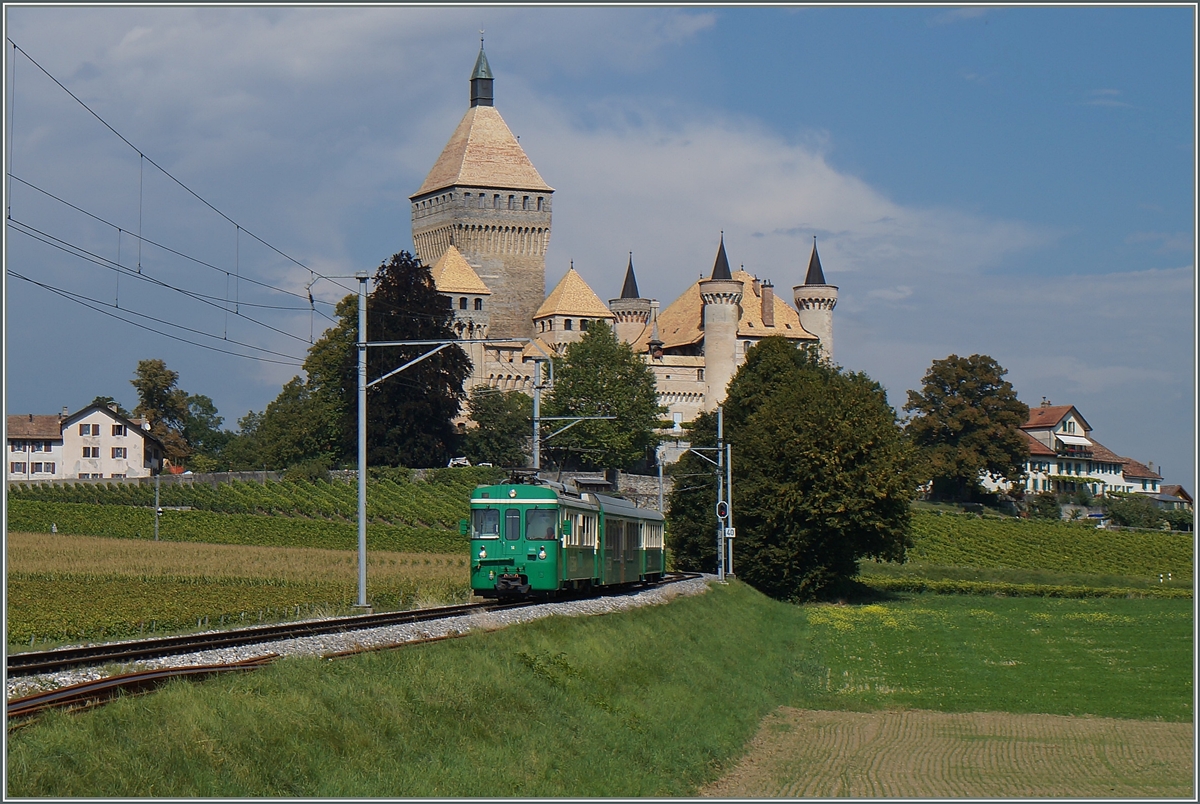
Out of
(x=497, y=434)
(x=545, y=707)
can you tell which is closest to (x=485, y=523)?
(x=545, y=707)

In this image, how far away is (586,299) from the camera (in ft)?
474

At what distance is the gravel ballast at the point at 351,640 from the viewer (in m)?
15.7

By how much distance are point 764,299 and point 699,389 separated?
13.0m

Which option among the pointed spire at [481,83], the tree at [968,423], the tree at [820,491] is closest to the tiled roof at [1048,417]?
the tree at [968,423]

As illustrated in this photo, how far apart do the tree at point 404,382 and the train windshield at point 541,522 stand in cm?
5968

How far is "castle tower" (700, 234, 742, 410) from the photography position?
135 m

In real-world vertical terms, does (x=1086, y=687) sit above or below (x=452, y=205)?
below

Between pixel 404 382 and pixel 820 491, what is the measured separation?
4203 centimetres

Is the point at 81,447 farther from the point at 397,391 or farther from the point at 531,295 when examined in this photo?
the point at 531,295

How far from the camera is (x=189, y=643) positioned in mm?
20047

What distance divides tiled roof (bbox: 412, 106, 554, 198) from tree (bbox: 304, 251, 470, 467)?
51655 millimetres

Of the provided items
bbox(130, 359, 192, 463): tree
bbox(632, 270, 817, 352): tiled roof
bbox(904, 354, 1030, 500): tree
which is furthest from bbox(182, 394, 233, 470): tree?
bbox(904, 354, 1030, 500): tree

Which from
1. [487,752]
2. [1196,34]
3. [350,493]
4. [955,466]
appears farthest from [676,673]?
[955,466]

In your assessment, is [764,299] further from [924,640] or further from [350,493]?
[924,640]
